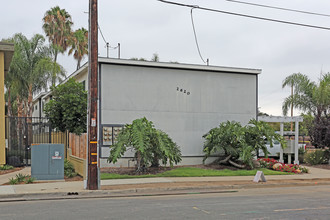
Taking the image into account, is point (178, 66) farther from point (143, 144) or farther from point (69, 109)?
point (143, 144)

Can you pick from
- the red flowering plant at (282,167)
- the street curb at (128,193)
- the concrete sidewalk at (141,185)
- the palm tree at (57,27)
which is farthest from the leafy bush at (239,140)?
the palm tree at (57,27)

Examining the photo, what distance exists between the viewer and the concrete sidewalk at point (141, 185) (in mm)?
12172

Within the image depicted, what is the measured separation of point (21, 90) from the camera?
3192 cm

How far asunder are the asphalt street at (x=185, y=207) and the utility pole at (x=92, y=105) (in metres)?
1.61

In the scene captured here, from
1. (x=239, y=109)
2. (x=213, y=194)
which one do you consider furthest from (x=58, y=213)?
(x=239, y=109)

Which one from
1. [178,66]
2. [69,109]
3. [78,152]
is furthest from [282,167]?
[69,109]

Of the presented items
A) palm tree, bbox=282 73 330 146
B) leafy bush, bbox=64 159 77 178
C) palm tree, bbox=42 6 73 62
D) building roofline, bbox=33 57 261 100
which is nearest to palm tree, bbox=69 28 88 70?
palm tree, bbox=42 6 73 62

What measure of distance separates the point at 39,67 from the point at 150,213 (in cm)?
2269

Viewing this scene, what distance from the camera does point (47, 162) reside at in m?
15.1

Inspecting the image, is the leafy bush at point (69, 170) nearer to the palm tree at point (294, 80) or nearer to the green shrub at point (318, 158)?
the green shrub at point (318, 158)

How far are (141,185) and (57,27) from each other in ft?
95.9

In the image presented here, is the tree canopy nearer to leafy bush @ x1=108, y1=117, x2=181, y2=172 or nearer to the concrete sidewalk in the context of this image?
the concrete sidewalk

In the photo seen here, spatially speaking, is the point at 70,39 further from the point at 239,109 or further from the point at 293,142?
the point at 293,142

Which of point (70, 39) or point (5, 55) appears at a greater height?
point (70, 39)
